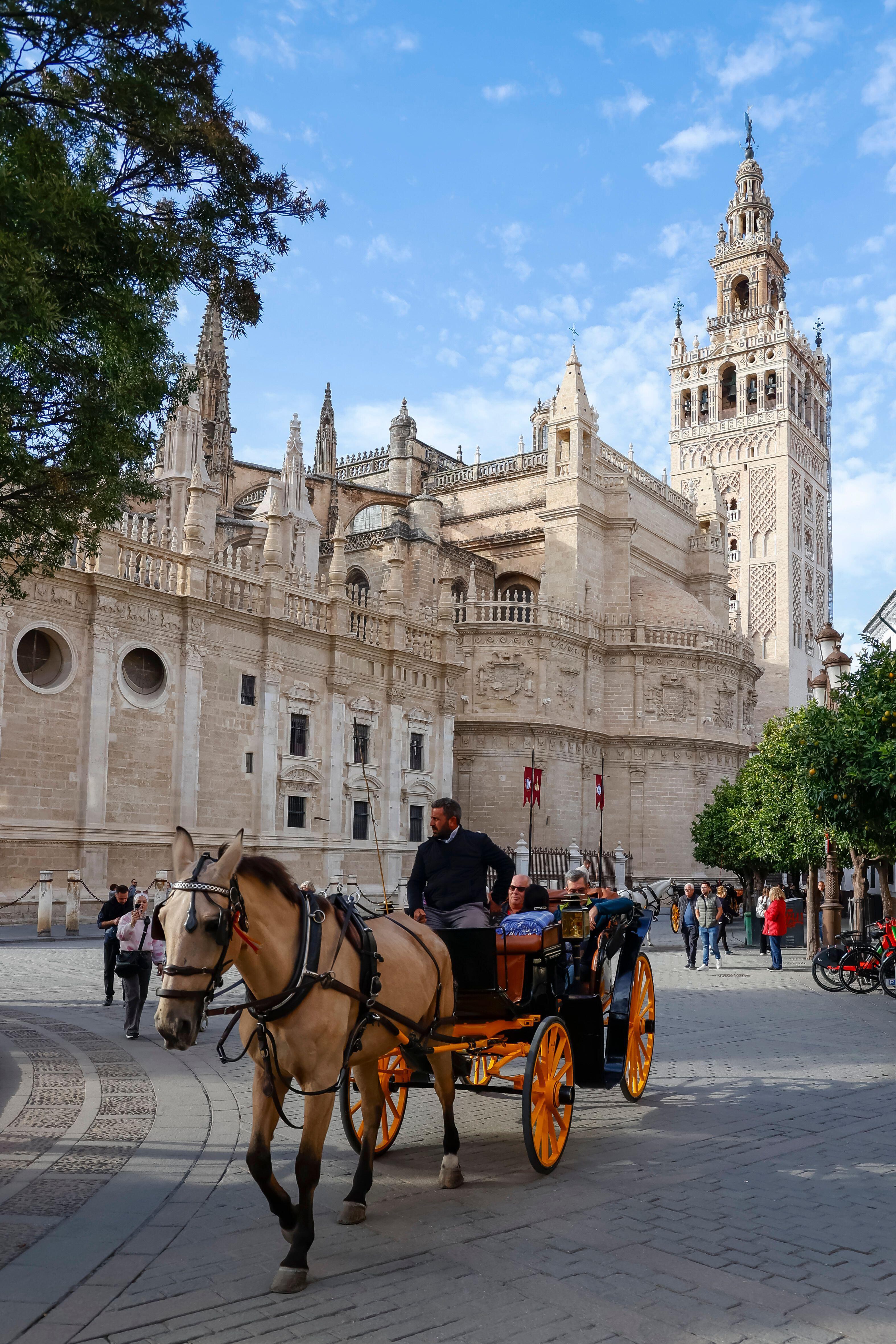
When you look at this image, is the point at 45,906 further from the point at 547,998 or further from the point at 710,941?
the point at 547,998

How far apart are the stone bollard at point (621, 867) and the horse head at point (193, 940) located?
3380cm

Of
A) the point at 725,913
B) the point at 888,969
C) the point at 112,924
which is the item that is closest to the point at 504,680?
the point at 725,913

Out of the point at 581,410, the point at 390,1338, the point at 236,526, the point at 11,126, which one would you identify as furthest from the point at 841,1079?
the point at 581,410

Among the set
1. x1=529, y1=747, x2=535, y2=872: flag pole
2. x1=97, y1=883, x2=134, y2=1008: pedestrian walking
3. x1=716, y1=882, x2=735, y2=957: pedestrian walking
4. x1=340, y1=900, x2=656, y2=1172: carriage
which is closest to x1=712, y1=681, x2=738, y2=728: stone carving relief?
x1=529, y1=747, x2=535, y2=872: flag pole

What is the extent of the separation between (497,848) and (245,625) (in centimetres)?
2193

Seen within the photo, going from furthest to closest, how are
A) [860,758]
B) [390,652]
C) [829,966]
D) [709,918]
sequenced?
[390,652], [709,918], [829,966], [860,758]

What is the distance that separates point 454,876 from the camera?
665 cm

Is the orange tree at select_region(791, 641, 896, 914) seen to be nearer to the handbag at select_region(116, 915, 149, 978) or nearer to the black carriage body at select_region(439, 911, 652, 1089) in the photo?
the black carriage body at select_region(439, 911, 652, 1089)

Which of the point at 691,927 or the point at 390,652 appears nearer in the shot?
the point at 691,927

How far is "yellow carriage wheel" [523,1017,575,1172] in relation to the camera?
227 inches

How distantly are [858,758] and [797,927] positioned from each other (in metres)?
15.0

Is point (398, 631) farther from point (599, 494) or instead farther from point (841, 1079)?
point (841, 1079)

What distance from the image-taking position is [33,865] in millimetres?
22312

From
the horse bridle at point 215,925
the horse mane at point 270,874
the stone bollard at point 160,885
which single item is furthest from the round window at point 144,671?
the horse bridle at point 215,925
